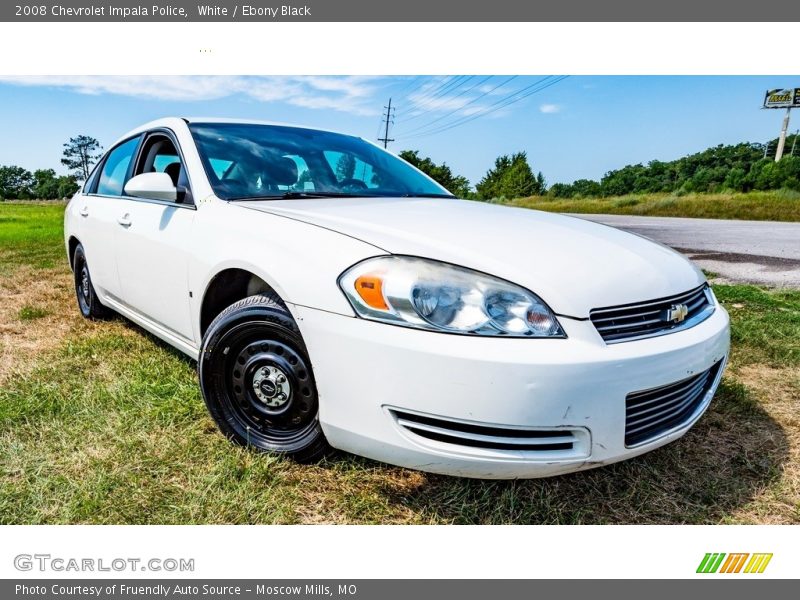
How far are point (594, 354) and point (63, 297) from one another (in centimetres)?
519

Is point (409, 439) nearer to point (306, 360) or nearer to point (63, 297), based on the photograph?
point (306, 360)

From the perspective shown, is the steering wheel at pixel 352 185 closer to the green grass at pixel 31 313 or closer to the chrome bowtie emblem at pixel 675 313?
the chrome bowtie emblem at pixel 675 313

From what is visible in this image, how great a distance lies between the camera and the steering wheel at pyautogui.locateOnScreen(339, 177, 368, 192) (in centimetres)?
258

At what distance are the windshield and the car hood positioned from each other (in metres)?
0.21

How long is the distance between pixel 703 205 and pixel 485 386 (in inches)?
931

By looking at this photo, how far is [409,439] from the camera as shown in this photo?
4.96 ft

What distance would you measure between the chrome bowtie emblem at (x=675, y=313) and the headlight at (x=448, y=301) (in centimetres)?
48

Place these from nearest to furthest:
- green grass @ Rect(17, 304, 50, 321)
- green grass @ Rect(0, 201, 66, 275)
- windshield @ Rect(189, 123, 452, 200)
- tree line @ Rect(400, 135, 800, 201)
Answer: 1. windshield @ Rect(189, 123, 452, 200)
2. green grass @ Rect(17, 304, 50, 321)
3. green grass @ Rect(0, 201, 66, 275)
4. tree line @ Rect(400, 135, 800, 201)

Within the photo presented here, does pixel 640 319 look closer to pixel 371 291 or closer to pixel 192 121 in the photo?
pixel 371 291

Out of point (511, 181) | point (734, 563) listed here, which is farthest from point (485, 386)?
point (511, 181)

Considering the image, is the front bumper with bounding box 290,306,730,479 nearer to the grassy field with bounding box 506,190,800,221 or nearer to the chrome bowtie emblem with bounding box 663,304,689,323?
the chrome bowtie emblem with bounding box 663,304,689,323

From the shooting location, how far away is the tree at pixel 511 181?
3822 cm

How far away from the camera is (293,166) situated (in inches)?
100

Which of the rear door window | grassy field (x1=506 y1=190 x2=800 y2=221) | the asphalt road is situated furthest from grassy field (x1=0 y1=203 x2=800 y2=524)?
grassy field (x1=506 y1=190 x2=800 y2=221)
